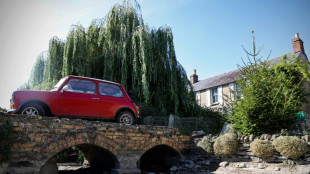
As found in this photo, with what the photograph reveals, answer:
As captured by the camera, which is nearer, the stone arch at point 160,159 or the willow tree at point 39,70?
the stone arch at point 160,159

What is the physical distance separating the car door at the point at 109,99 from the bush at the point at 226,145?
12.9 feet

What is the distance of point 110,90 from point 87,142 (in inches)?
75.0

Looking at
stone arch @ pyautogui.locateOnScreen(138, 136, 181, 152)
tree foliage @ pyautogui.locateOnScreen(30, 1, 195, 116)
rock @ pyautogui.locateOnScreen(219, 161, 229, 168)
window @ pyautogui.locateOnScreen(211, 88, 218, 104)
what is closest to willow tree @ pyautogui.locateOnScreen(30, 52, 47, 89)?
tree foliage @ pyautogui.locateOnScreen(30, 1, 195, 116)

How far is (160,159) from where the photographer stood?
9953 mm

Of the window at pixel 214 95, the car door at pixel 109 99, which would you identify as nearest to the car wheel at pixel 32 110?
the car door at pixel 109 99

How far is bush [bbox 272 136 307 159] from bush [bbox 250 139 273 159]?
28cm

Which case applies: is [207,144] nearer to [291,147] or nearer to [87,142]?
[291,147]

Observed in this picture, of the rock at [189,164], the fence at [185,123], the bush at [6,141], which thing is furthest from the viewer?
the fence at [185,123]

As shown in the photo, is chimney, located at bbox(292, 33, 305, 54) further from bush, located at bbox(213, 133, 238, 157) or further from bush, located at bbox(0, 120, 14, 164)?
bush, located at bbox(0, 120, 14, 164)

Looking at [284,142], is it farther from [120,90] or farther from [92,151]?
[92,151]

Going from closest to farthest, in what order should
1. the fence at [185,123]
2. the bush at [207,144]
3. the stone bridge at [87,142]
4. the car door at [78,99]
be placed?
the stone bridge at [87,142] → the car door at [78,99] → the bush at [207,144] → the fence at [185,123]

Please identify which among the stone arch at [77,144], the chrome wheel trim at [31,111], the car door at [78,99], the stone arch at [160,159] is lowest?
the stone arch at [160,159]

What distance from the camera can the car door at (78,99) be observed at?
240 inches

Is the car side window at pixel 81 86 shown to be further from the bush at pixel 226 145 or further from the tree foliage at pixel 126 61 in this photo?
the bush at pixel 226 145
